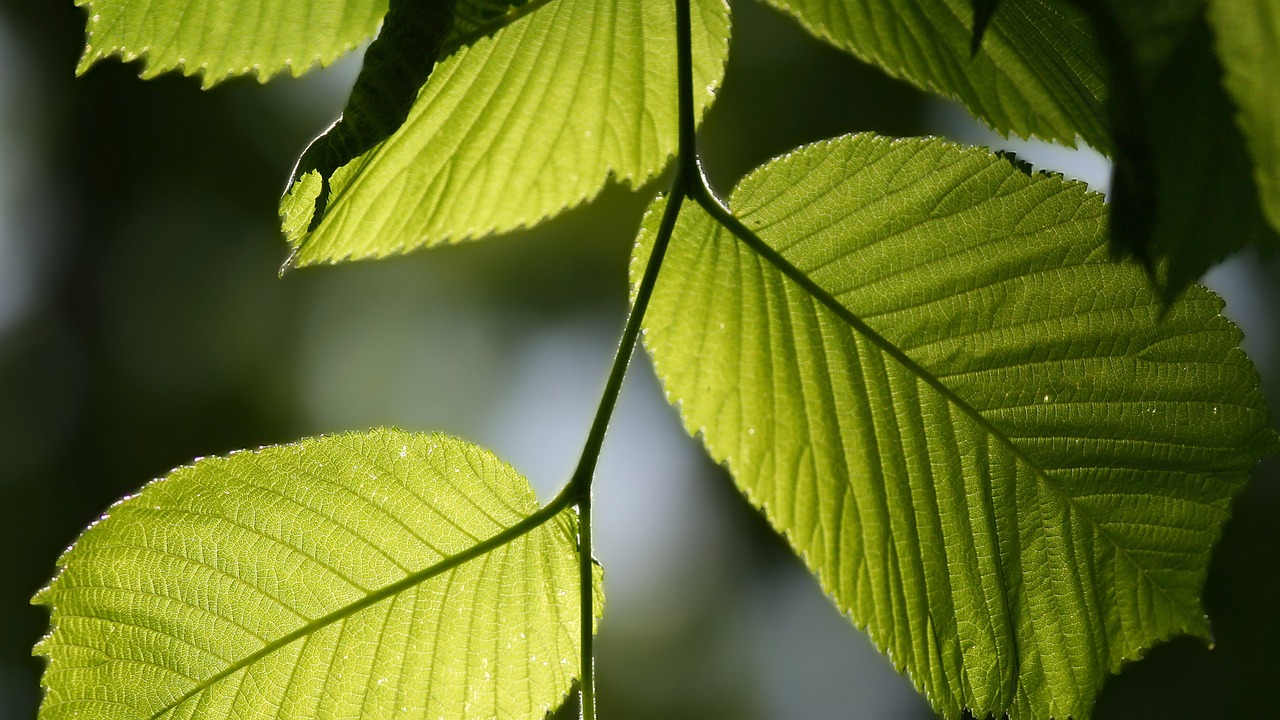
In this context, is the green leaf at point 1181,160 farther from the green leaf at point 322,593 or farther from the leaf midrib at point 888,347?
the green leaf at point 322,593

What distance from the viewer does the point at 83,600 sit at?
0.82 metres

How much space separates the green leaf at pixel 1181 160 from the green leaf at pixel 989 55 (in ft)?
0.61

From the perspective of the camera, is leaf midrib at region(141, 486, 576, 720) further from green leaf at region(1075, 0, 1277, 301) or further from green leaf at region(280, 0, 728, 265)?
green leaf at region(1075, 0, 1277, 301)

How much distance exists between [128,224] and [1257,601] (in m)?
8.16

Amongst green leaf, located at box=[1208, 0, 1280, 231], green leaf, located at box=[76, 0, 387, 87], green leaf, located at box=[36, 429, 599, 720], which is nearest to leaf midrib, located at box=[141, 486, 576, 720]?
green leaf, located at box=[36, 429, 599, 720]

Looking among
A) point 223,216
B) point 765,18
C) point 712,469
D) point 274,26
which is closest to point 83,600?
point 274,26

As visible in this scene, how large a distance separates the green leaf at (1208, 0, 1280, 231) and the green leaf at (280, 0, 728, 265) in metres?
0.44

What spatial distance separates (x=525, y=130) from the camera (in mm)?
934

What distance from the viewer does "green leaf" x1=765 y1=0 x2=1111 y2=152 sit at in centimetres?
75

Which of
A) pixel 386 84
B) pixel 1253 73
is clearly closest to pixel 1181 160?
pixel 1253 73

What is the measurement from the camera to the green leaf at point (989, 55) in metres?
0.75

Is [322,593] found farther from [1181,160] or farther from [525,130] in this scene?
[1181,160]

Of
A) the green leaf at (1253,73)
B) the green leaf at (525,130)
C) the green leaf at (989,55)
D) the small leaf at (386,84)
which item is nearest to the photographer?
the green leaf at (1253,73)

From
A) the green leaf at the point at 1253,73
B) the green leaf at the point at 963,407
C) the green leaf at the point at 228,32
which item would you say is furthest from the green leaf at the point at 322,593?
the green leaf at the point at 1253,73
